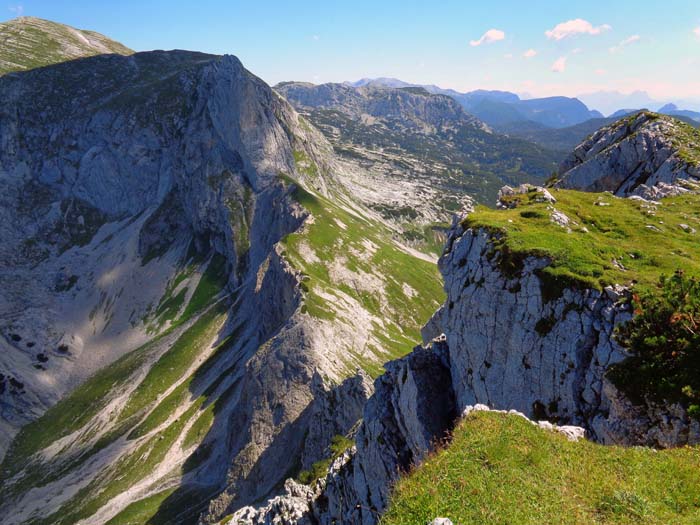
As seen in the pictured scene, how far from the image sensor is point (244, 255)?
581 ft

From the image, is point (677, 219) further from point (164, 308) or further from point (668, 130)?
point (164, 308)

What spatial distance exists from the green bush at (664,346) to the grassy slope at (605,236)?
1.91m

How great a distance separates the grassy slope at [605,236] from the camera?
2543 centimetres

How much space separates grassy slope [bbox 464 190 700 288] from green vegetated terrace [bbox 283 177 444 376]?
64.8 metres

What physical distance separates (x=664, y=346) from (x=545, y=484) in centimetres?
1081

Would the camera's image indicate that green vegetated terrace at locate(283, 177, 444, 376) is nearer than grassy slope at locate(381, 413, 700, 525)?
No

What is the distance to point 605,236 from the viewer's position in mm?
30906

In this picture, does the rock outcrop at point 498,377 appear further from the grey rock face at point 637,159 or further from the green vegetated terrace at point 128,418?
the green vegetated terrace at point 128,418

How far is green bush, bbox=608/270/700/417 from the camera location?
19.2 meters

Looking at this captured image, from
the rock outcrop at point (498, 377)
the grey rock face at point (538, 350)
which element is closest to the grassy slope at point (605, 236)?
the rock outcrop at point (498, 377)

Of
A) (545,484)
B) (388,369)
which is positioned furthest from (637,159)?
(545,484)

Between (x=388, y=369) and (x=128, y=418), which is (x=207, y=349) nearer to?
(x=128, y=418)

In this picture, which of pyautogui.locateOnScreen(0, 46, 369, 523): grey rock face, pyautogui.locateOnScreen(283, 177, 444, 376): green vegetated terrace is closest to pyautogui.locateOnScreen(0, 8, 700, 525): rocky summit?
pyautogui.locateOnScreen(0, 46, 369, 523): grey rock face

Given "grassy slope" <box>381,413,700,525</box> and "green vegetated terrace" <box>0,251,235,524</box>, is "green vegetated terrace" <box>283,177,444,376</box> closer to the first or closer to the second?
"green vegetated terrace" <box>0,251,235,524</box>
